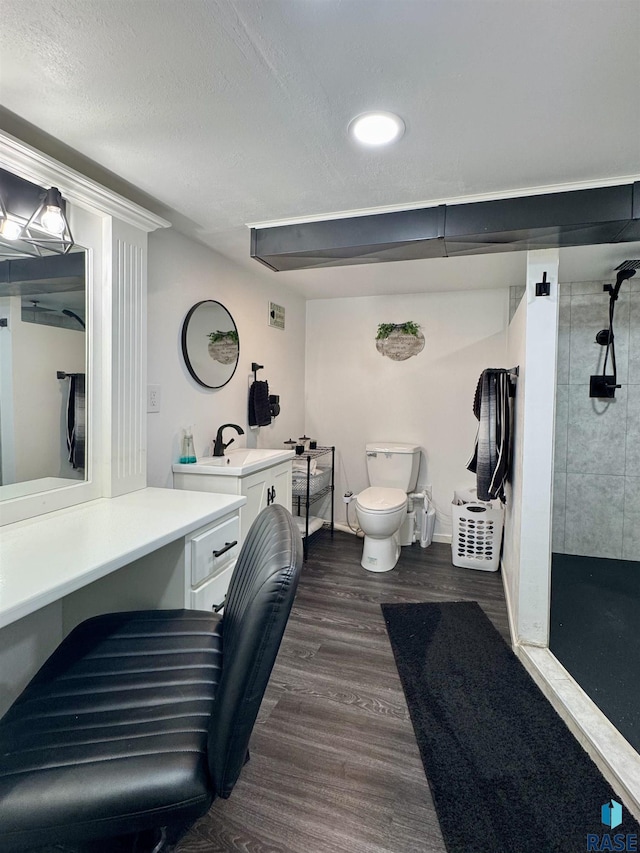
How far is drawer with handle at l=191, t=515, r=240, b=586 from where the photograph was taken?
1.46 meters

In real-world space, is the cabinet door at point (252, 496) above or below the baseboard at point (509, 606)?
above

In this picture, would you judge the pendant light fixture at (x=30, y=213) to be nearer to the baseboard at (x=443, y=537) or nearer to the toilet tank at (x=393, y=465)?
the toilet tank at (x=393, y=465)

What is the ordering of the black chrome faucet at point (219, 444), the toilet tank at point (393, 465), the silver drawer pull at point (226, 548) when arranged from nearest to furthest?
the silver drawer pull at point (226, 548), the black chrome faucet at point (219, 444), the toilet tank at point (393, 465)

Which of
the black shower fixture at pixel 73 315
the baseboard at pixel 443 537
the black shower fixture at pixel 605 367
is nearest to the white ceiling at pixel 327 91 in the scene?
the black shower fixture at pixel 73 315

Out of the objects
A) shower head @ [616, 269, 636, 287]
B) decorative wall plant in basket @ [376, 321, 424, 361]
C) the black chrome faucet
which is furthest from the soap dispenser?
shower head @ [616, 269, 636, 287]

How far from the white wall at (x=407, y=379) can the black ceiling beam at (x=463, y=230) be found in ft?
4.69

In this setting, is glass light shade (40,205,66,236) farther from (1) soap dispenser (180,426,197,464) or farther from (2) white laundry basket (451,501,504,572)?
(2) white laundry basket (451,501,504,572)

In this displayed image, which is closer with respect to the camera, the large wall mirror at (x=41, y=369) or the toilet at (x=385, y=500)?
the large wall mirror at (x=41, y=369)

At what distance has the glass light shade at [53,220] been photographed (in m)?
1.46

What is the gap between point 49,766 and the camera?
32.4 inches

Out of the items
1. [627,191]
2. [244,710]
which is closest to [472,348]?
[627,191]

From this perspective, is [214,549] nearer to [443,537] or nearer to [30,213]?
[30,213]

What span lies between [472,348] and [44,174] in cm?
304

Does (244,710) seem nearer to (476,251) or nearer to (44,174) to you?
(44,174)
